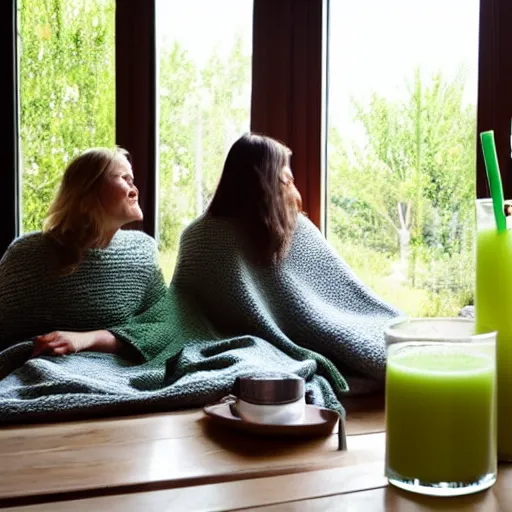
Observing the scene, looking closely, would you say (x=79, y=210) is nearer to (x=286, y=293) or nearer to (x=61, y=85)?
(x=286, y=293)

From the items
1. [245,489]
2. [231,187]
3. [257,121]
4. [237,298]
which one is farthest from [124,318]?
[245,489]

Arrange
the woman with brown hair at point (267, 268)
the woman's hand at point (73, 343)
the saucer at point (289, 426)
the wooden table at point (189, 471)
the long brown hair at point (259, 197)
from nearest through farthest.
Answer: the wooden table at point (189, 471) → the saucer at point (289, 426) → the woman's hand at point (73, 343) → the woman with brown hair at point (267, 268) → the long brown hair at point (259, 197)

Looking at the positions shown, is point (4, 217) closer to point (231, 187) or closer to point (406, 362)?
point (231, 187)

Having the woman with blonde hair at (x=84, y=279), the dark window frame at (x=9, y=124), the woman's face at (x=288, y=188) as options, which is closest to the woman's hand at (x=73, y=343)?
the woman with blonde hair at (x=84, y=279)

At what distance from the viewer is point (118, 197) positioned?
2.04 meters

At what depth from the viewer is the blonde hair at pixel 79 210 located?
193 cm

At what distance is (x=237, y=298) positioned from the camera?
191cm

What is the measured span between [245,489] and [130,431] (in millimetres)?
379

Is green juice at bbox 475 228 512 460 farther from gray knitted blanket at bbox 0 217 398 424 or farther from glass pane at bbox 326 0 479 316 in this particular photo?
glass pane at bbox 326 0 479 316

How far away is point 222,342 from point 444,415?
3.31ft

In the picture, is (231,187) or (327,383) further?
(231,187)

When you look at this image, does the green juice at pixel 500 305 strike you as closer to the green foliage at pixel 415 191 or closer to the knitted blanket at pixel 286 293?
the knitted blanket at pixel 286 293

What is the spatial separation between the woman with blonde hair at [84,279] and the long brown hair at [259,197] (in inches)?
11.5

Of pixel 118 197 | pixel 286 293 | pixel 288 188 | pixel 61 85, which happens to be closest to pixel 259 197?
pixel 288 188
